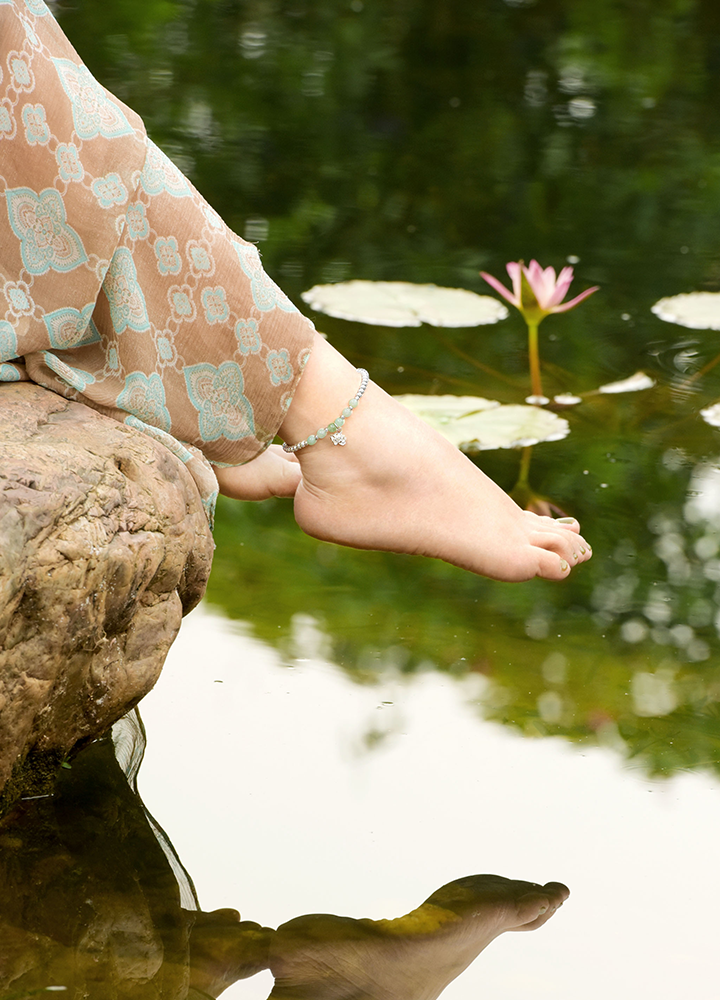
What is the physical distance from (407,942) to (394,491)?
1.44 ft

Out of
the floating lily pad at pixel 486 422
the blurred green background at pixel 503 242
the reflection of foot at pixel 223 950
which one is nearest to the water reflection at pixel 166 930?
the reflection of foot at pixel 223 950

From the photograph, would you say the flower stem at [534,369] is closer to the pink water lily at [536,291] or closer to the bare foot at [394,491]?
→ the pink water lily at [536,291]

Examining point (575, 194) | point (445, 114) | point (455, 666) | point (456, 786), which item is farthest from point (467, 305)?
point (445, 114)

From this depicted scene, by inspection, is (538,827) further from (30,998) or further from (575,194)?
(575,194)

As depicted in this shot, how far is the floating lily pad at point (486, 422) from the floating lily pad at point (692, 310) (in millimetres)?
467

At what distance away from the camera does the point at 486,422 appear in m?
1.68

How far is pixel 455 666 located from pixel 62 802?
41 cm

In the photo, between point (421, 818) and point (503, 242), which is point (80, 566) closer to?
point (421, 818)

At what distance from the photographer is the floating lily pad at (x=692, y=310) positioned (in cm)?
204

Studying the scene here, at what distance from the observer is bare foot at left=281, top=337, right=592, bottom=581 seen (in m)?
1.09

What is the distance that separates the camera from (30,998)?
2.39 ft

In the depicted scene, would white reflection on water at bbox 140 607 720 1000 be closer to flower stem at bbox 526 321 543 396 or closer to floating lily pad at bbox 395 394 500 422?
floating lily pad at bbox 395 394 500 422

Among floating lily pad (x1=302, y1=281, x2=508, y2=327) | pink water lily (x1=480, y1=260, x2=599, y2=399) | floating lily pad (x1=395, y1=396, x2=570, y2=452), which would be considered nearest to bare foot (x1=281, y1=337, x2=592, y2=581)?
floating lily pad (x1=395, y1=396, x2=570, y2=452)

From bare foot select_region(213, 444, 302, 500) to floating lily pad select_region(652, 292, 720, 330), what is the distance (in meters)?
1.09
